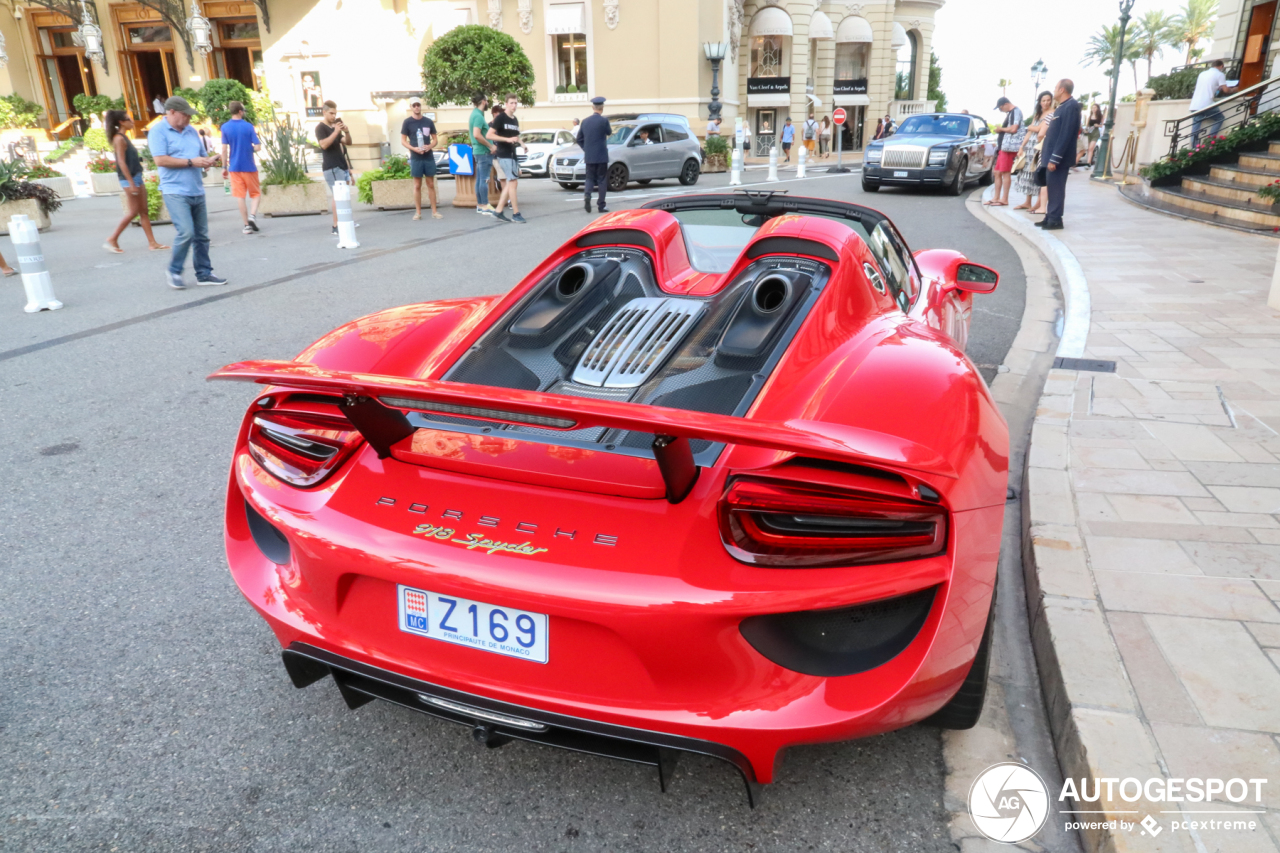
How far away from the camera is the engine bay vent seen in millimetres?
2734

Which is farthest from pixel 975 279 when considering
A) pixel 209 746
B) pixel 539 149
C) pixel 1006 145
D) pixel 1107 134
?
pixel 539 149

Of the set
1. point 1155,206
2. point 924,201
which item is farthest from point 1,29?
point 1155,206

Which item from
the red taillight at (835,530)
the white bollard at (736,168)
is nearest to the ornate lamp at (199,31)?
the white bollard at (736,168)

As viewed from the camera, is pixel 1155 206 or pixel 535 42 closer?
pixel 1155 206

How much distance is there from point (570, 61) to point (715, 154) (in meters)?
10.9

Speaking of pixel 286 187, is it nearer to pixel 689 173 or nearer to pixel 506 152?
pixel 506 152

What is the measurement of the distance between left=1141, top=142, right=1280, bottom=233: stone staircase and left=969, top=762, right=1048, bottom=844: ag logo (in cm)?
1129

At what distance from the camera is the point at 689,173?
838 inches

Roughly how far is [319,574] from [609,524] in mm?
671

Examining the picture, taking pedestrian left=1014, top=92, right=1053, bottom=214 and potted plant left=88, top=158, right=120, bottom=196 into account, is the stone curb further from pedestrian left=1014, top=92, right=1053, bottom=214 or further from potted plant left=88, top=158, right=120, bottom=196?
potted plant left=88, top=158, right=120, bottom=196

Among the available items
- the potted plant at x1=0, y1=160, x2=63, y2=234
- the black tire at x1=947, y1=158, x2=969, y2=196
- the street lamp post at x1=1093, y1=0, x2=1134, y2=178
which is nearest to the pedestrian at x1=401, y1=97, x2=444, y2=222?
the potted plant at x1=0, y1=160, x2=63, y2=234

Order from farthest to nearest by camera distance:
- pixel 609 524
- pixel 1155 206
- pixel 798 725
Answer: pixel 1155 206, pixel 609 524, pixel 798 725

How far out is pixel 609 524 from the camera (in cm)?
177

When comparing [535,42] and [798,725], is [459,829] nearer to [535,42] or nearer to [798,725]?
[798,725]
